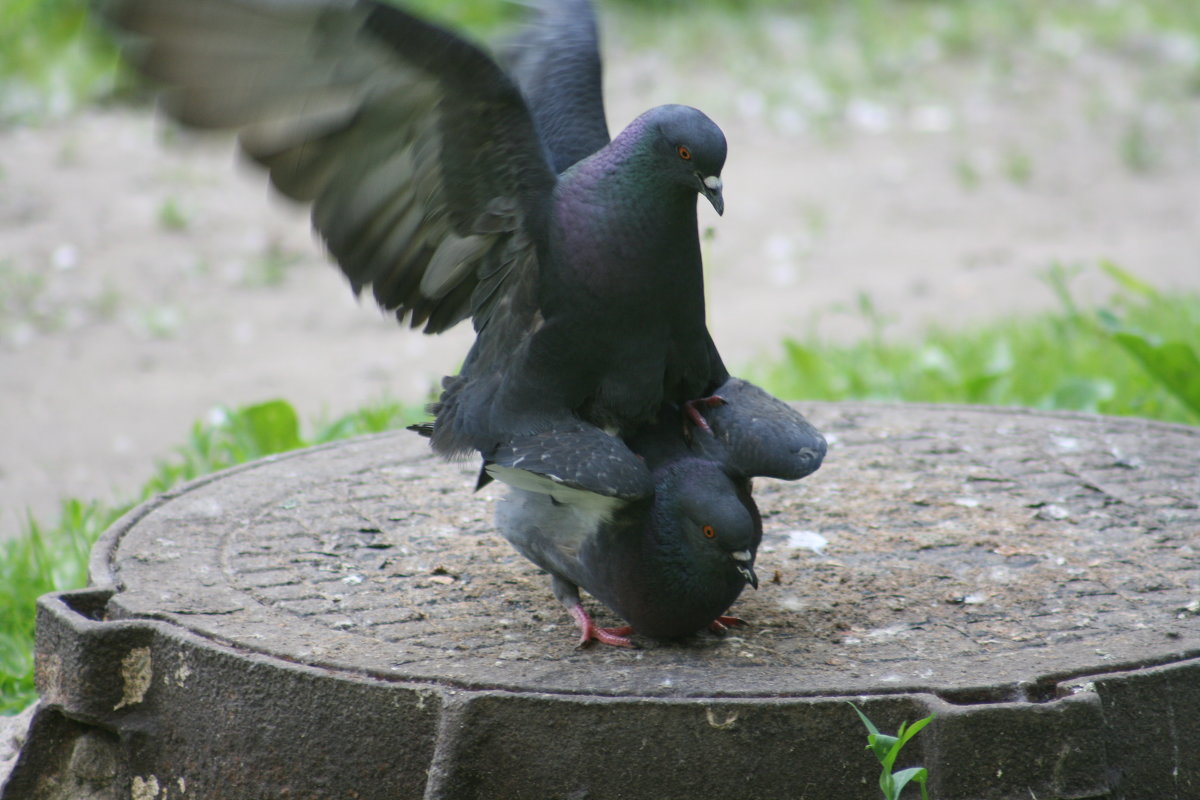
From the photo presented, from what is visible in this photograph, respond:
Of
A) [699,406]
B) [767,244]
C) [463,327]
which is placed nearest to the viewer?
[699,406]

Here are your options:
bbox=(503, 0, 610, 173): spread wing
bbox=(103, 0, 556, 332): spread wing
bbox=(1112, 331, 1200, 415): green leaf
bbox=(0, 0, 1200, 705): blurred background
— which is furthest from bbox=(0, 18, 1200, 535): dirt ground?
bbox=(103, 0, 556, 332): spread wing

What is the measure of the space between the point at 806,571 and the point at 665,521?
0.48 meters

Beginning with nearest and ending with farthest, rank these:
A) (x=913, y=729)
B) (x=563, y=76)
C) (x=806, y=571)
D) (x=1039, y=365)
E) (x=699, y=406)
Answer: (x=913, y=729)
(x=699, y=406)
(x=806, y=571)
(x=563, y=76)
(x=1039, y=365)

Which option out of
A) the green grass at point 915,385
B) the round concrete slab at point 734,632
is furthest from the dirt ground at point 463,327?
the round concrete slab at point 734,632

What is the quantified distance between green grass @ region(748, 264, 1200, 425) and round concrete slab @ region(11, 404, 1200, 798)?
36.2 inches

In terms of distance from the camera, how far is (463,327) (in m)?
7.34

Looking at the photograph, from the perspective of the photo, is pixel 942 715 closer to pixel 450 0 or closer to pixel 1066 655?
pixel 1066 655

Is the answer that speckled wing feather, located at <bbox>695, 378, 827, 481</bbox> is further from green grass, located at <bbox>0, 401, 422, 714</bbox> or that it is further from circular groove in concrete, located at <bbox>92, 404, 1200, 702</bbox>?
green grass, located at <bbox>0, 401, 422, 714</bbox>

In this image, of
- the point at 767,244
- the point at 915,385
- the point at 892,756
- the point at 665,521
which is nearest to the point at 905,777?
the point at 892,756

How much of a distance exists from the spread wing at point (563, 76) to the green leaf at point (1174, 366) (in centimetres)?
176

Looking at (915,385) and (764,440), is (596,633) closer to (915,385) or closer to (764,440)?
(764,440)

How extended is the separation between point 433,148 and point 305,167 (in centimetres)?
21

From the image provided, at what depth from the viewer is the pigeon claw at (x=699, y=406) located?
261 centimetres

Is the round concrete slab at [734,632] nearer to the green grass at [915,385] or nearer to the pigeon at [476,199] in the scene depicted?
the pigeon at [476,199]
